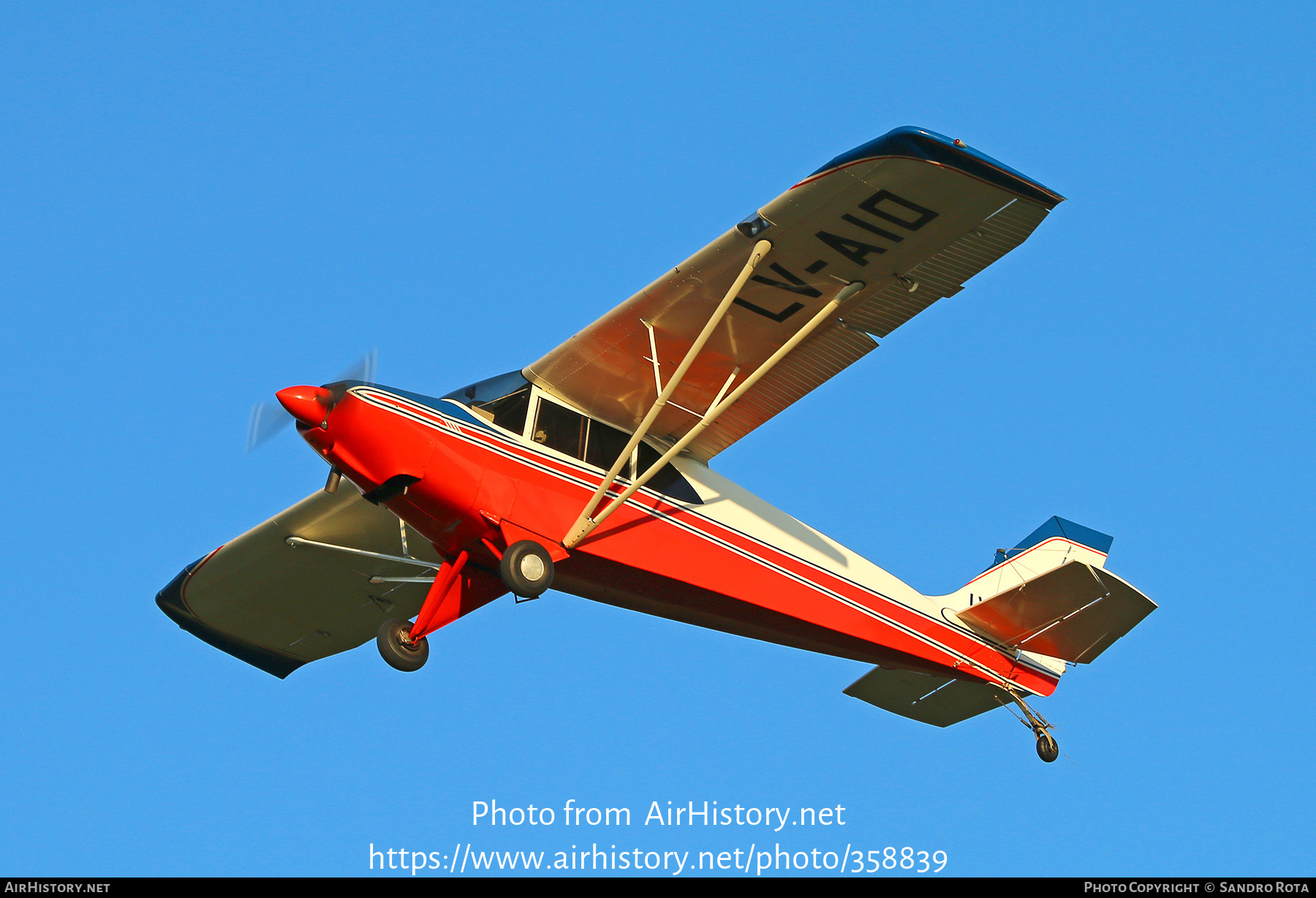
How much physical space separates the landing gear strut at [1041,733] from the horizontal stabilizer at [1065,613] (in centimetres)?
59

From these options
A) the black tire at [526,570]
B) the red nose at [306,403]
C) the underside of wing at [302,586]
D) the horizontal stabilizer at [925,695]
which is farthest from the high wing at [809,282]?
the horizontal stabilizer at [925,695]

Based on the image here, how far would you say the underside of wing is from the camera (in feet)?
43.0

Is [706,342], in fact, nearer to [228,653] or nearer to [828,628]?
[828,628]

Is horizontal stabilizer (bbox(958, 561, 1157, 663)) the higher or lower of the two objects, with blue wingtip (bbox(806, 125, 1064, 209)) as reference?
lower

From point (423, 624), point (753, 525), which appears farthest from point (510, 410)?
point (753, 525)

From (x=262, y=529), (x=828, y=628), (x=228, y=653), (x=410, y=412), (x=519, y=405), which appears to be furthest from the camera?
(x=228, y=653)

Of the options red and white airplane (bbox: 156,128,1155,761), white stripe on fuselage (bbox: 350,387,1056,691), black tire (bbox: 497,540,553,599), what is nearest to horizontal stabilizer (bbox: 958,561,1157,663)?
red and white airplane (bbox: 156,128,1155,761)

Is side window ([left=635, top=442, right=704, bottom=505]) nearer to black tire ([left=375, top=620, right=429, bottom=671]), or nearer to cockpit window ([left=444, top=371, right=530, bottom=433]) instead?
cockpit window ([left=444, top=371, right=530, bottom=433])

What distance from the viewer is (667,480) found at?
38.5 ft

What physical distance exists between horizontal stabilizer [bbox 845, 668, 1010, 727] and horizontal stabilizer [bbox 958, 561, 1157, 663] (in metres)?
0.66

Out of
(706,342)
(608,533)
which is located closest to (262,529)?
(608,533)

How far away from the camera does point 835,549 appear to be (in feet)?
42.2

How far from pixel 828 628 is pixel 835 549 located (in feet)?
2.76

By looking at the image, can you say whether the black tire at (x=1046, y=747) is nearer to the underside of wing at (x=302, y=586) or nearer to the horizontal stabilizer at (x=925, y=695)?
the horizontal stabilizer at (x=925, y=695)
